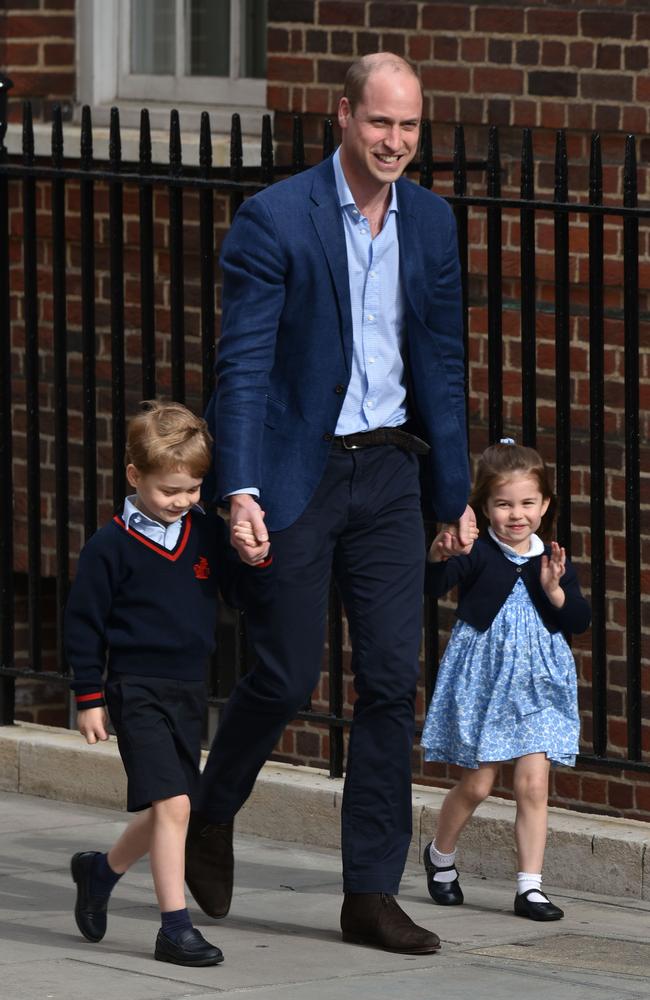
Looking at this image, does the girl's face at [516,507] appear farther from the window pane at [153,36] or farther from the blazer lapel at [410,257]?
the window pane at [153,36]

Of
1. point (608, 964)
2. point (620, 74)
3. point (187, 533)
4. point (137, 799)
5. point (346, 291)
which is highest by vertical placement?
point (620, 74)

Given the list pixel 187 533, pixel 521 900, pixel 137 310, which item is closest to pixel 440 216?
pixel 187 533

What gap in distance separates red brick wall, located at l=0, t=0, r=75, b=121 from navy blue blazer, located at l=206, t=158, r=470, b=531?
4.42m

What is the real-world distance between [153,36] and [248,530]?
479 centimetres

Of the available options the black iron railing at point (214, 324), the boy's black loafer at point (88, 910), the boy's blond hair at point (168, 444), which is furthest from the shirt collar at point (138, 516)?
the black iron railing at point (214, 324)

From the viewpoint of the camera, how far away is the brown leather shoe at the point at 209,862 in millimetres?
5371

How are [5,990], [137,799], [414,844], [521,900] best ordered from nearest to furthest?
[5,990] → [137,799] → [521,900] → [414,844]

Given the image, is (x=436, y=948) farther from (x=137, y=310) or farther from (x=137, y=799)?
(x=137, y=310)

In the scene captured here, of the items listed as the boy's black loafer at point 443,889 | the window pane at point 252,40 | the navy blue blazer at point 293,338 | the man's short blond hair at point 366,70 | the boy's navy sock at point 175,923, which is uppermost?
the window pane at point 252,40

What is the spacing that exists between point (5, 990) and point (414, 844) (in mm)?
1809

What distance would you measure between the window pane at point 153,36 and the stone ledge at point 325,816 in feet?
10.3

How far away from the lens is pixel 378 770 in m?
5.24

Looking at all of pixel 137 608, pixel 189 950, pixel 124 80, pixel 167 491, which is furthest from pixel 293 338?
pixel 124 80

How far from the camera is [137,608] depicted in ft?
16.7
